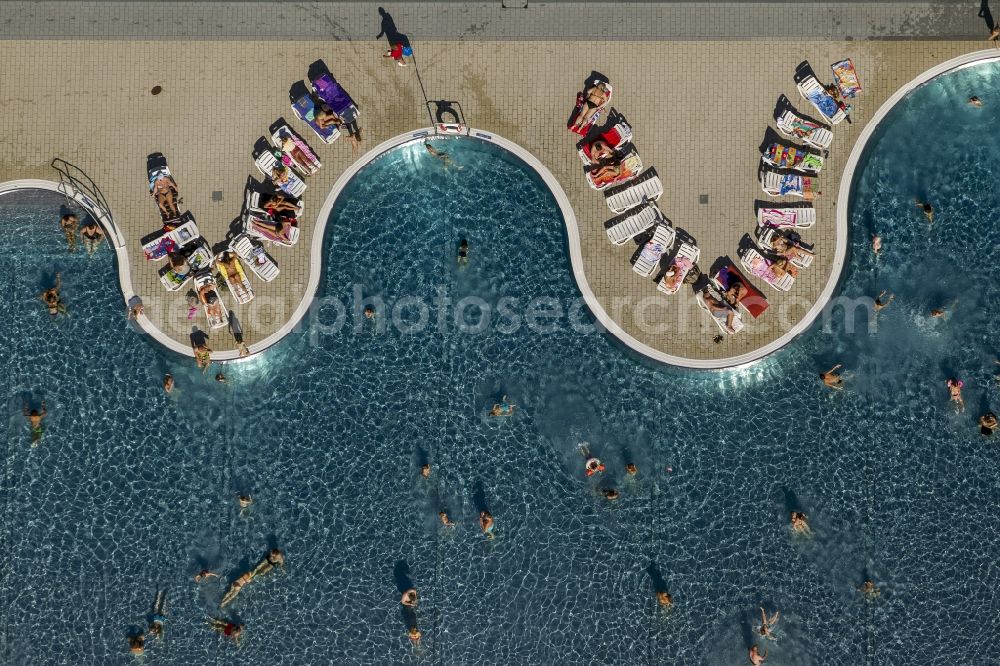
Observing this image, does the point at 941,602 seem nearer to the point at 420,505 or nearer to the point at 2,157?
the point at 420,505

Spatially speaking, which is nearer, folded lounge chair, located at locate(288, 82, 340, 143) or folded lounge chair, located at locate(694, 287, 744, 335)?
folded lounge chair, located at locate(694, 287, 744, 335)

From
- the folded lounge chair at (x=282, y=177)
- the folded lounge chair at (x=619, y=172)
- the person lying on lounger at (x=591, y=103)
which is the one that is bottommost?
the folded lounge chair at (x=619, y=172)

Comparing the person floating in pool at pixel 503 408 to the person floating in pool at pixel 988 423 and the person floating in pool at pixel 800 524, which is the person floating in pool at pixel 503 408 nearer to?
the person floating in pool at pixel 800 524

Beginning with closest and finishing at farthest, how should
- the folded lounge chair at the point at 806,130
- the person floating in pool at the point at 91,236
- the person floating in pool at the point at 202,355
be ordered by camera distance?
the person floating in pool at the point at 202,355 < the folded lounge chair at the point at 806,130 < the person floating in pool at the point at 91,236

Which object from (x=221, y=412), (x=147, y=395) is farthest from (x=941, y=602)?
(x=147, y=395)

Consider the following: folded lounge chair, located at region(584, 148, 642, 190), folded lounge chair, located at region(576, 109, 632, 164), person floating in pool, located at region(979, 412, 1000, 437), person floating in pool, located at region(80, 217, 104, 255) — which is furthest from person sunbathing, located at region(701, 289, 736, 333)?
person floating in pool, located at region(80, 217, 104, 255)

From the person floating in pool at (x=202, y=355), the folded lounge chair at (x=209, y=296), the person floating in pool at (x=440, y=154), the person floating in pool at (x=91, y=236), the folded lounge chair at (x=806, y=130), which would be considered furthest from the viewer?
the person floating in pool at (x=440, y=154)

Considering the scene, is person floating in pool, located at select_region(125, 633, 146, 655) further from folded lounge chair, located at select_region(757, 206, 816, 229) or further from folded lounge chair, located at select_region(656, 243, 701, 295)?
folded lounge chair, located at select_region(757, 206, 816, 229)

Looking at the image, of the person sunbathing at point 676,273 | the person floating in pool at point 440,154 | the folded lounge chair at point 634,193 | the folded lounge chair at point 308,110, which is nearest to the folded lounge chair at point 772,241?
the person sunbathing at point 676,273
